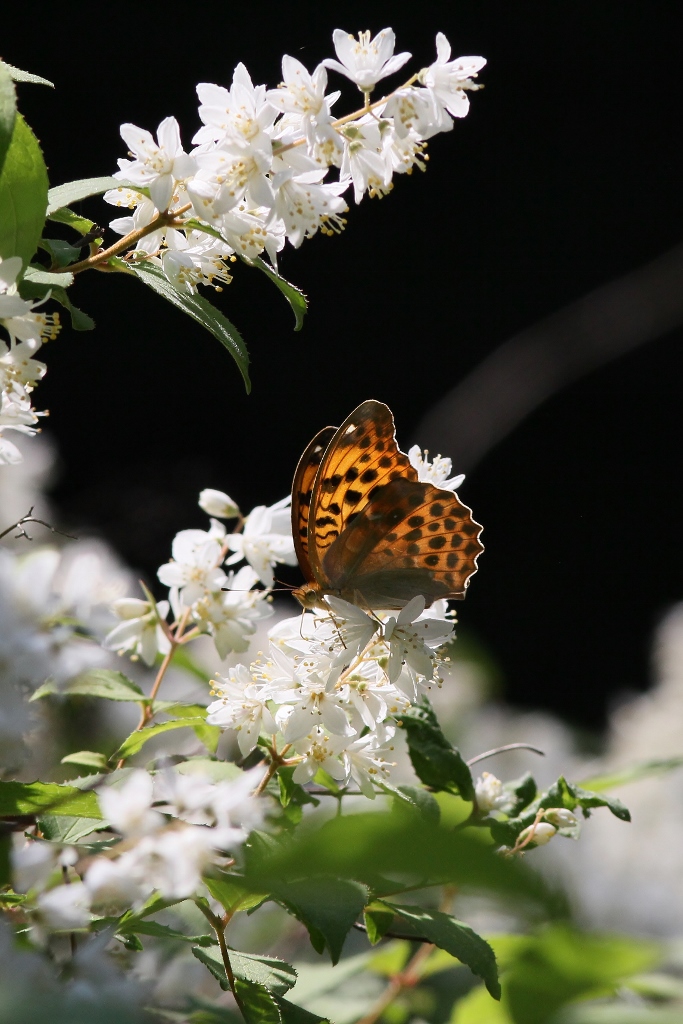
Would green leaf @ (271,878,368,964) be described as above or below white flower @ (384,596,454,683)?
below

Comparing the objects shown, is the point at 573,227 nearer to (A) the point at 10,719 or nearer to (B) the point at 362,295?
(B) the point at 362,295

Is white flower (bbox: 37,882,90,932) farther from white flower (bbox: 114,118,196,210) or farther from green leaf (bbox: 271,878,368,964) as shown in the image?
white flower (bbox: 114,118,196,210)

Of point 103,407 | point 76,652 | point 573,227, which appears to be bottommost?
point 103,407

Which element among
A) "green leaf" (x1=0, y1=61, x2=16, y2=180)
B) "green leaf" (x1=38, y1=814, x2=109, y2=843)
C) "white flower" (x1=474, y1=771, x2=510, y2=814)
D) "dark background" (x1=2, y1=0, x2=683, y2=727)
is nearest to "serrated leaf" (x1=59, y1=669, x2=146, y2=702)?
"green leaf" (x1=38, y1=814, x2=109, y2=843)

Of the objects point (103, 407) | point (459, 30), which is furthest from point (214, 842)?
point (459, 30)

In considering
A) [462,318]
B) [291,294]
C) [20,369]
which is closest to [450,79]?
[291,294]
